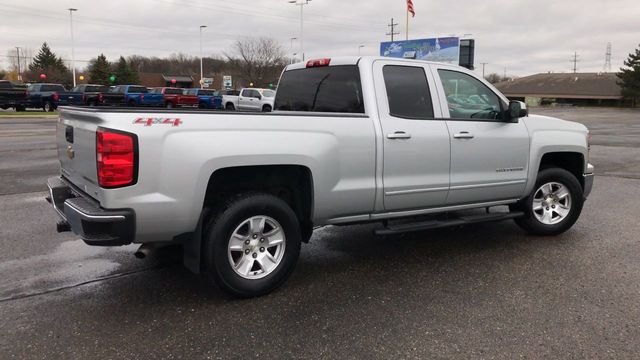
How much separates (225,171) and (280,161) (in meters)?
0.42

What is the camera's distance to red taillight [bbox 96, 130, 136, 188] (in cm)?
345

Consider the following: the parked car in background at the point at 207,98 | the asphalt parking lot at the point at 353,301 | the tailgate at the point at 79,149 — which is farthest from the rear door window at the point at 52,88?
the tailgate at the point at 79,149

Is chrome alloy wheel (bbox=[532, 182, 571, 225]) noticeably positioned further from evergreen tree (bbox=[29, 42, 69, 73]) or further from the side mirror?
evergreen tree (bbox=[29, 42, 69, 73])

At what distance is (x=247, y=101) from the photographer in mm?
34844

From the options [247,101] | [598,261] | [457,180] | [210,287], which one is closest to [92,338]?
[210,287]

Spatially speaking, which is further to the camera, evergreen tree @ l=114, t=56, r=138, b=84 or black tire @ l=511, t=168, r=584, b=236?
evergreen tree @ l=114, t=56, r=138, b=84

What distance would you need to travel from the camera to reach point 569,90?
9512 cm

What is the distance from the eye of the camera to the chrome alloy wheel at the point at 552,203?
593 cm

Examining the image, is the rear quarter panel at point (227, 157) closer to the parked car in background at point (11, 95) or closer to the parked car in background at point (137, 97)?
the parked car in background at point (11, 95)

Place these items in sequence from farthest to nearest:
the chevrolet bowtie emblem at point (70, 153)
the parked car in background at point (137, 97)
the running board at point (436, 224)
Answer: the parked car in background at point (137, 97) < the running board at point (436, 224) < the chevrolet bowtie emblem at point (70, 153)

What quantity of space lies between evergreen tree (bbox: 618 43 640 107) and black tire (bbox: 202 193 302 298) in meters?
83.0

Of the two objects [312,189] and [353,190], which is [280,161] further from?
[353,190]

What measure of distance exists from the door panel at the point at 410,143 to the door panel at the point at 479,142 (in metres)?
0.14

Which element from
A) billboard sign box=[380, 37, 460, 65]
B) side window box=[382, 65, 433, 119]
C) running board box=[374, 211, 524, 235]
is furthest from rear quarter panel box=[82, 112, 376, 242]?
billboard sign box=[380, 37, 460, 65]
